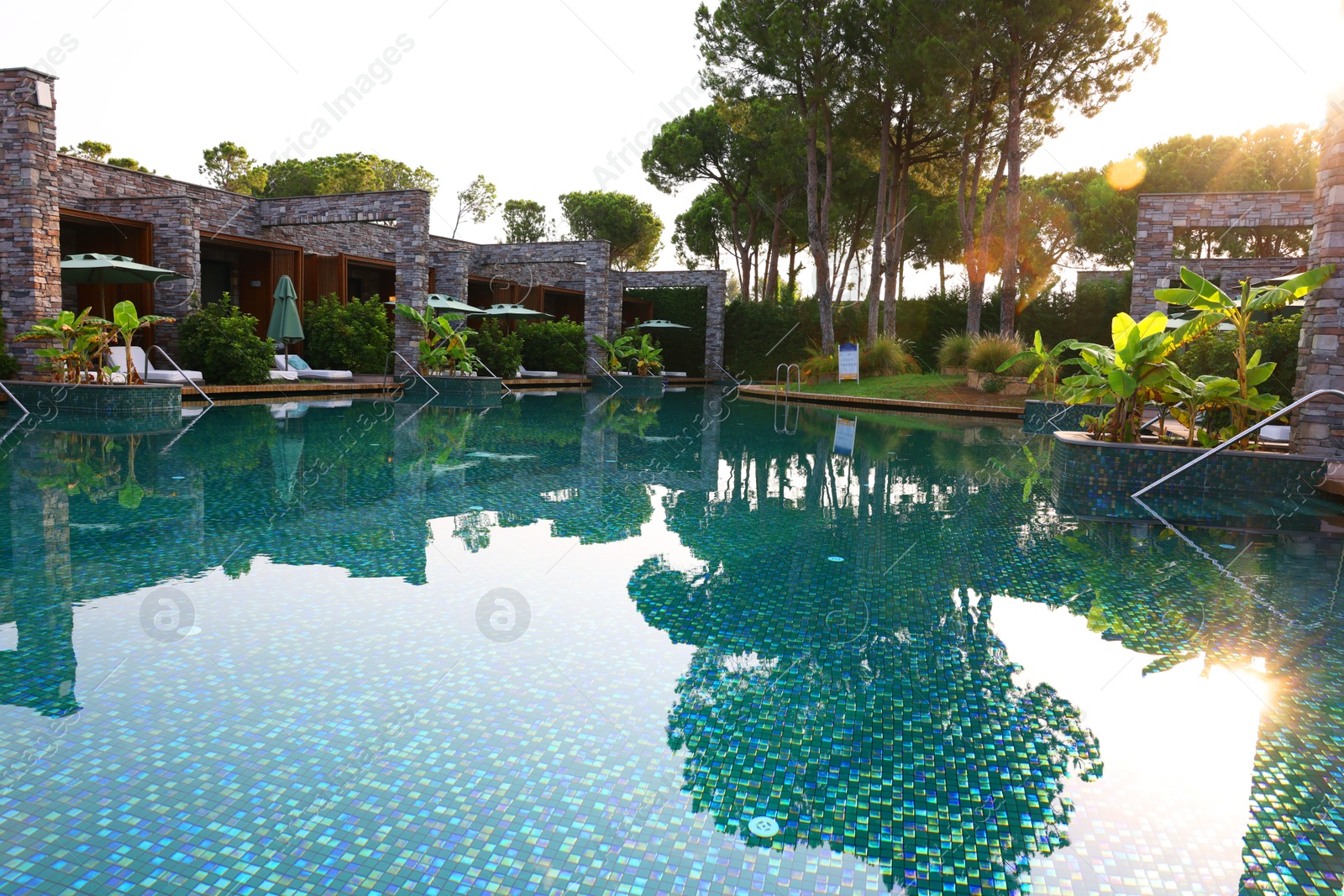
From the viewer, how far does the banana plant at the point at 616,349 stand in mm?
22156

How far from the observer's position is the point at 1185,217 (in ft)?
Answer: 56.5

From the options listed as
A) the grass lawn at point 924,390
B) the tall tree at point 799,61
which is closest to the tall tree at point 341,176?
the tall tree at point 799,61

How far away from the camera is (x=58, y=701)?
232cm

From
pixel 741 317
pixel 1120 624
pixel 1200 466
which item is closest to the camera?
pixel 1120 624

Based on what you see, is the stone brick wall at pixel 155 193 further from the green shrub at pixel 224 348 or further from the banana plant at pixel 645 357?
the banana plant at pixel 645 357

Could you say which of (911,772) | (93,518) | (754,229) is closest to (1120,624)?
(911,772)

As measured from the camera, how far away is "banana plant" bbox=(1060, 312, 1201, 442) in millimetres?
6512

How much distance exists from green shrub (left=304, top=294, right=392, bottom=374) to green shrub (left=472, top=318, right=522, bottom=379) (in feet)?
6.92

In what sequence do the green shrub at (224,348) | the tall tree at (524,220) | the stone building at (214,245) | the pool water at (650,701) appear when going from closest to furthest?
the pool water at (650,701)
the stone building at (214,245)
the green shrub at (224,348)
the tall tree at (524,220)

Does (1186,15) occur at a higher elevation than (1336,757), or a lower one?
higher

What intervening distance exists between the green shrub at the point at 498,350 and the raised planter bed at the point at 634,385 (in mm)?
2292

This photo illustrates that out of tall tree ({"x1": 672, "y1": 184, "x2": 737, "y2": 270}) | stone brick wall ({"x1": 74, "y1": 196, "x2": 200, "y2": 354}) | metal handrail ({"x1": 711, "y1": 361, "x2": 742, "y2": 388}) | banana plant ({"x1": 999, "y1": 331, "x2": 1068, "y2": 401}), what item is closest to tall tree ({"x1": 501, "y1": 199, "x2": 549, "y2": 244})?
tall tree ({"x1": 672, "y1": 184, "x2": 737, "y2": 270})

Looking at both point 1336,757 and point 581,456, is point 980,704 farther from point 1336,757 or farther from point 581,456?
point 581,456

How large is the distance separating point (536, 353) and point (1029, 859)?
21.9 meters
